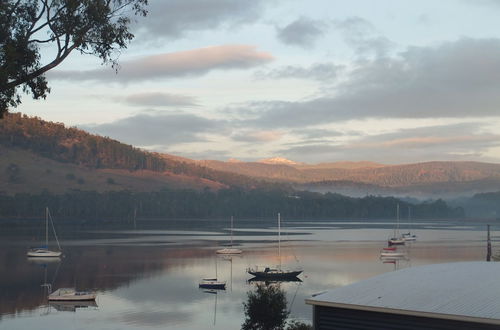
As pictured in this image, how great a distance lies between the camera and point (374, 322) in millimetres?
27188

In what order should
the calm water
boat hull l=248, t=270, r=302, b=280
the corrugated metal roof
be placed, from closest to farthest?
the corrugated metal roof → the calm water → boat hull l=248, t=270, r=302, b=280

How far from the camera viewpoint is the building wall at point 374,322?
83.4 ft

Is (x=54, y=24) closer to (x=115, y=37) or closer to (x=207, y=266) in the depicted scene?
(x=115, y=37)

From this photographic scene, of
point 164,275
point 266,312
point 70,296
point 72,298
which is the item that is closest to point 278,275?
point 164,275

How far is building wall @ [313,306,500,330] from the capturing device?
25.4m

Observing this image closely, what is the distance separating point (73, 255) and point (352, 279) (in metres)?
52.6

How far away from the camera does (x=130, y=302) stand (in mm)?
66188

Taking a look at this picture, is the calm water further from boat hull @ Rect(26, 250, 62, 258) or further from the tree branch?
the tree branch

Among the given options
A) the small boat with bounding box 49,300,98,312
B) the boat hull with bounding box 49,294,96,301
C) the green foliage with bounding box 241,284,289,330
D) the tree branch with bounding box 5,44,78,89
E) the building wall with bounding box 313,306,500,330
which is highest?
the tree branch with bounding box 5,44,78,89

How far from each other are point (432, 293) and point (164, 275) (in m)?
63.4

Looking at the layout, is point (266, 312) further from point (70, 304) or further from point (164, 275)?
point (164, 275)

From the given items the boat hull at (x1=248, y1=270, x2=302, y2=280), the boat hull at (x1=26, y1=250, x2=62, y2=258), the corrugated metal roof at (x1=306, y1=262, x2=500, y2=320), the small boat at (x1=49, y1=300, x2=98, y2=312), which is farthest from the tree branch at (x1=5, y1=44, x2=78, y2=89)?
the boat hull at (x1=26, y1=250, x2=62, y2=258)

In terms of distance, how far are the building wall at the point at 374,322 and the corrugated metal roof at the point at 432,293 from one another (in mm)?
416

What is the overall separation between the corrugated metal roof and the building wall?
1.37 ft
